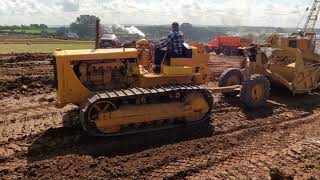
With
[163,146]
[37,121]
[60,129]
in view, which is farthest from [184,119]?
[37,121]

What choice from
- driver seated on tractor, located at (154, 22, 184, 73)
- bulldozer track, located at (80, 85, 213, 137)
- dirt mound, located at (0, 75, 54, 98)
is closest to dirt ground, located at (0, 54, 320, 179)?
bulldozer track, located at (80, 85, 213, 137)

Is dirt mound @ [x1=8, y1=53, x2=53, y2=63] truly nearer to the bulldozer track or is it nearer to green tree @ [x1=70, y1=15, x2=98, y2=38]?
the bulldozer track

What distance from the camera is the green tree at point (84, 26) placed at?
2951 inches

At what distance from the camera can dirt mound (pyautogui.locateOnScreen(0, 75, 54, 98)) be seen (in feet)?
45.0

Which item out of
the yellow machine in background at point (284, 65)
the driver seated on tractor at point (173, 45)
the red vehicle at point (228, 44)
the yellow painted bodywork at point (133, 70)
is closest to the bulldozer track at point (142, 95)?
the yellow painted bodywork at point (133, 70)

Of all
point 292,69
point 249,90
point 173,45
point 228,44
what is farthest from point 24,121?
point 228,44

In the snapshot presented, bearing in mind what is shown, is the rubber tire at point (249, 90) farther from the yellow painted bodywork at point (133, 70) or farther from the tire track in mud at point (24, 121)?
the tire track in mud at point (24, 121)

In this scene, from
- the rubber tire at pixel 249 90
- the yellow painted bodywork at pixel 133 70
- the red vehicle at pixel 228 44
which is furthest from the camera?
the red vehicle at pixel 228 44

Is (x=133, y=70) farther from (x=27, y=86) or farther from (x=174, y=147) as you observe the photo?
(x=27, y=86)

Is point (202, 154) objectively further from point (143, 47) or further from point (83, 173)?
point (143, 47)

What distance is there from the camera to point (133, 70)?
9.48 meters

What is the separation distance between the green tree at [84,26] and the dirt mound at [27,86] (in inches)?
2324

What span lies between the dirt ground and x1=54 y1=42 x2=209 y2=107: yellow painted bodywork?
3.29ft

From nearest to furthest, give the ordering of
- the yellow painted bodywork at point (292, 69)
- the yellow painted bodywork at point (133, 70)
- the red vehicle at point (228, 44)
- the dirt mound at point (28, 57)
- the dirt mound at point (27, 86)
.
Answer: the yellow painted bodywork at point (133, 70) → the yellow painted bodywork at point (292, 69) → the dirt mound at point (27, 86) → the dirt mound at point (28, 57) → the red vehicle at point (228, 44)
